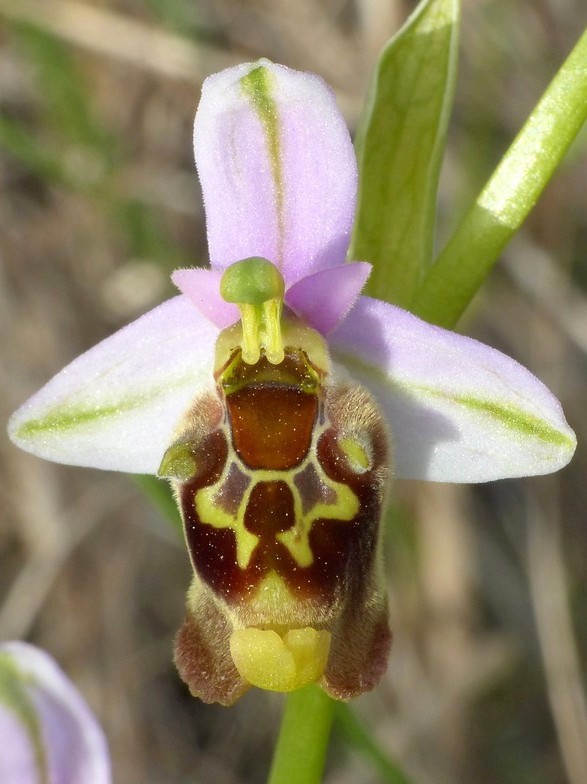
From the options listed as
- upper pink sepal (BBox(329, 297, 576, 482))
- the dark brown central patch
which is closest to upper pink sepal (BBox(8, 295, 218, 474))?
the dark brown central patch

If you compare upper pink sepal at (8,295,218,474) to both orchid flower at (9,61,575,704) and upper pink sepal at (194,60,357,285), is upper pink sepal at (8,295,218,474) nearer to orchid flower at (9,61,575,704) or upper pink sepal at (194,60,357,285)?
orchid flower at (9,61,575,704)

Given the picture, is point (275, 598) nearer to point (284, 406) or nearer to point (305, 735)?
point (284, 406)

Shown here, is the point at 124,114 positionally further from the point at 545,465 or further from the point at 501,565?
the point at 545,465

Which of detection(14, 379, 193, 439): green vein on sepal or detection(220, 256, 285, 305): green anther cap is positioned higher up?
detection(220, 256, 285, 305): green anther cap

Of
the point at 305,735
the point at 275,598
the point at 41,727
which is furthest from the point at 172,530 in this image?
the point at 275,598

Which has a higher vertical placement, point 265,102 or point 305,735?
point 265,102

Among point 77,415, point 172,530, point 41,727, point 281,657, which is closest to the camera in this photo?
point 281,657

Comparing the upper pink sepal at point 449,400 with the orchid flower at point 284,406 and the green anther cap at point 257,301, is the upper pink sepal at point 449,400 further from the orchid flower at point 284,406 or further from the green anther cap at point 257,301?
the green anther cap at point 257,301
